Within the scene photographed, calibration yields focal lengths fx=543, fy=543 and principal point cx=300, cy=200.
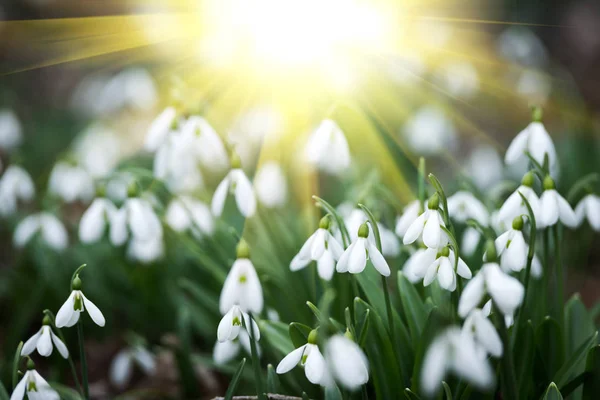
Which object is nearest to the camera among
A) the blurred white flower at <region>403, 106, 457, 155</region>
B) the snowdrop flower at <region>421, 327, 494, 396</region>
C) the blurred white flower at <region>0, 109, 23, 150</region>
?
the snowdrop flower at <region>421, 327, 494, 396</region>

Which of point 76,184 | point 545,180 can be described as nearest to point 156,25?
point 76,184

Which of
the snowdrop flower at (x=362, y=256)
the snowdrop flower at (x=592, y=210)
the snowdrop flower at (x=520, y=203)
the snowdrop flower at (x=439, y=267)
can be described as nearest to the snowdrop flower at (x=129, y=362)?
the snowdrop flower at (x=362, y=256)

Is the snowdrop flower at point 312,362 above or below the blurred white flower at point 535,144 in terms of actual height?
below

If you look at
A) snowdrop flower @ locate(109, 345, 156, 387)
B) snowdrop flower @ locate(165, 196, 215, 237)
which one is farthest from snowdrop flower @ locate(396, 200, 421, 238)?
snowdrop flower @ locate(109, 345, 156, 387)

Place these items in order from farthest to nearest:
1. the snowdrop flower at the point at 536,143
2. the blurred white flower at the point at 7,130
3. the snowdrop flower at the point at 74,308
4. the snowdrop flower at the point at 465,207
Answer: the blurred white flower at the point at 7,130 < the snowdrop flower at the point at 465,207 < the snowdrop flower at the point at 536,143 < the snowdrop flower at the point at 74,308

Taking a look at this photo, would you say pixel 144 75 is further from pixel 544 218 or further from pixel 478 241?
pixel 544 218

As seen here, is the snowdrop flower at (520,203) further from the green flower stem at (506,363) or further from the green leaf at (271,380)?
the green leaf at (271,380)

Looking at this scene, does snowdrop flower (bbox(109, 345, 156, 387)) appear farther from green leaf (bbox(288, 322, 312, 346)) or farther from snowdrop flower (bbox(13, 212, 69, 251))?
green leaf (bbox(288, 322, 312, 346))
